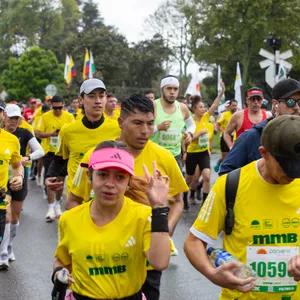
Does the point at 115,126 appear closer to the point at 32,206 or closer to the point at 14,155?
the point at 14,155

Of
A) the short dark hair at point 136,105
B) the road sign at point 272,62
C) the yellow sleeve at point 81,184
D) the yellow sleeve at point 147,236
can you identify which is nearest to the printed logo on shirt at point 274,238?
the yellow sleeve at point 147,236

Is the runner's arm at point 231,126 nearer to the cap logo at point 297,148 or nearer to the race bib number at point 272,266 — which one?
the race bib number at point 272,266

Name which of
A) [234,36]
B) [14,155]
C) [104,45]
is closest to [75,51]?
[104,45]

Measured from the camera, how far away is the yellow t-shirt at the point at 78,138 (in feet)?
19.5

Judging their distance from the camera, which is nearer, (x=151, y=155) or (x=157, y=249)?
(x=157, y=249)

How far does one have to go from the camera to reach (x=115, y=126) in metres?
6.02

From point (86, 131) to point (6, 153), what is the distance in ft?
3.39

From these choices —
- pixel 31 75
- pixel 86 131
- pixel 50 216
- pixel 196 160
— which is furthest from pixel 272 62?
pixel 31 75

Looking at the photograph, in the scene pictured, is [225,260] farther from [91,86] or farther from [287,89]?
[91,86]

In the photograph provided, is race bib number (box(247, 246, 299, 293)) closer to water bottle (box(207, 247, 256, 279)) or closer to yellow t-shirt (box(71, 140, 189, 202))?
water bottle (box(207, 247, 256, 279))

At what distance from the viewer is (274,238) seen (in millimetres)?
2842

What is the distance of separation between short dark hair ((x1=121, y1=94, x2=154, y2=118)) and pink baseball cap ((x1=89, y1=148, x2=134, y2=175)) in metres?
0.91

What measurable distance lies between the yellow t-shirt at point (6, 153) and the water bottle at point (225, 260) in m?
3.94

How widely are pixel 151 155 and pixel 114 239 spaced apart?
1170mm
